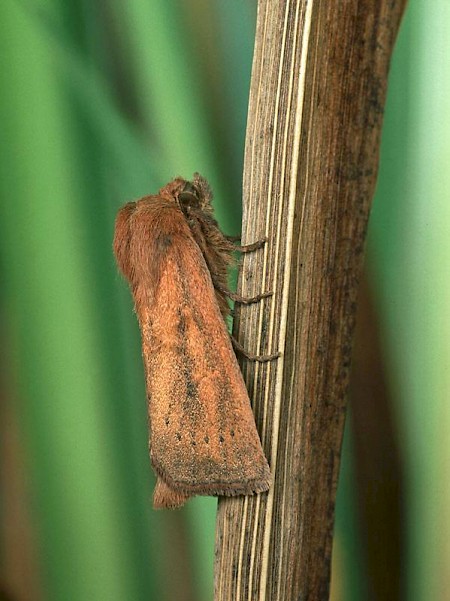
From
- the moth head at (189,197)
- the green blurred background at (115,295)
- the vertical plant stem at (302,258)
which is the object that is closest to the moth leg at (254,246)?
the vertical plant stem at (302,258)

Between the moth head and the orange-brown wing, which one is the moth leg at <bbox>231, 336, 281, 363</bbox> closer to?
the orange-brown wing

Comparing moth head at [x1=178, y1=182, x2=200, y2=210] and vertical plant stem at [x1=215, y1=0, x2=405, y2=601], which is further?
moth head at [x1=178, y1=182, x2=200, y2=210]

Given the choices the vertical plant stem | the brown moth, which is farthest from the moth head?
the vertical plant stem

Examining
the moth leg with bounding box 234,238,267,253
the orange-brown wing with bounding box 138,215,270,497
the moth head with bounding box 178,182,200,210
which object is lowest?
the orange-brown wing with bounding box 138,215,270,497

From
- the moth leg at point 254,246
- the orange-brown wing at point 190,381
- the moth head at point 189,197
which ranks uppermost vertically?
the moth head at point 189,197

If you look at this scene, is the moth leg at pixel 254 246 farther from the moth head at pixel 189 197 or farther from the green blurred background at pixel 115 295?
the green blurred background at pixel 115 295

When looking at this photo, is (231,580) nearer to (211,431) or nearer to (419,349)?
(211,431)
